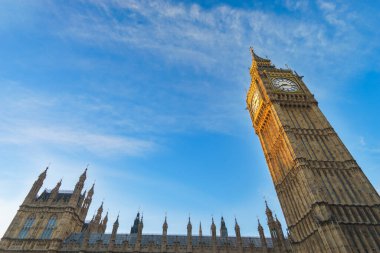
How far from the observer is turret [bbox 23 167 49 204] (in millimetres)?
49775

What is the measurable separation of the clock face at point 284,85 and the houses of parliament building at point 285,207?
24 cm

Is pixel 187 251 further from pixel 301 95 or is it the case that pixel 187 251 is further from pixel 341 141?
pixel 301 95

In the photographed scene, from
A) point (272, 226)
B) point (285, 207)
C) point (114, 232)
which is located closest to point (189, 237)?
point (114, 232)

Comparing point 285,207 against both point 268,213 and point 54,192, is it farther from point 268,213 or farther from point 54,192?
point 54,192

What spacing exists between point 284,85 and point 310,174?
82.8ft

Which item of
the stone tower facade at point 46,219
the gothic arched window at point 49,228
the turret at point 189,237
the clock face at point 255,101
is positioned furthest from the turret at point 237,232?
the gothic arched window at point 49,228

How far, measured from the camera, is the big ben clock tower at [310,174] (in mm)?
32406

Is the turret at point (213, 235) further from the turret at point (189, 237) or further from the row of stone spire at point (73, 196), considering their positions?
the row of stone spire at point (73, 196)

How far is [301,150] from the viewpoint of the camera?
4234 cm

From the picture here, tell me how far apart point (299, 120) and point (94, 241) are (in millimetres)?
45703

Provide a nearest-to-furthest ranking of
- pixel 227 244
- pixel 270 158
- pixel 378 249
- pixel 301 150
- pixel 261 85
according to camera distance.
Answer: pixel 378 249, pixel 301 150, pixel 227 244, pixel 270 158, pixel 261 85

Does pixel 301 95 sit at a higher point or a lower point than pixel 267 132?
higher

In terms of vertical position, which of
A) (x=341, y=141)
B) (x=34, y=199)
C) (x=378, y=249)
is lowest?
(x=378, y=249)

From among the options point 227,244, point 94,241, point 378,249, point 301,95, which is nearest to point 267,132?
point 301,95
